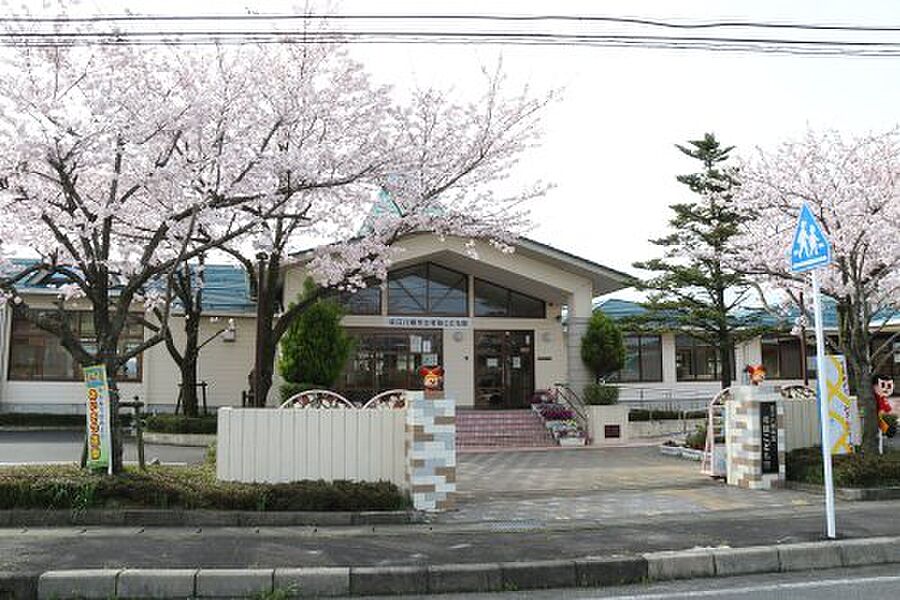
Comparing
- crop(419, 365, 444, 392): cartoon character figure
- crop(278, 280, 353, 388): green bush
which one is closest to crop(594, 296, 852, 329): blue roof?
crop(278, 280, 353, 388): green bush

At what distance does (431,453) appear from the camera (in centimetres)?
948

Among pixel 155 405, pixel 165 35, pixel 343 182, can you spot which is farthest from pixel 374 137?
pixel 155 405

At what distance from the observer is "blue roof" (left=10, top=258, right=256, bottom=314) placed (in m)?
20.9

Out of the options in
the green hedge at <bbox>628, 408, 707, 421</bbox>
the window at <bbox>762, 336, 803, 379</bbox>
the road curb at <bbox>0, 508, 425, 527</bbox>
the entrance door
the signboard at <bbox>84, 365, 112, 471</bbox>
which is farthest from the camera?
the window at <bbox>762, 336, 803, 379</bbox>

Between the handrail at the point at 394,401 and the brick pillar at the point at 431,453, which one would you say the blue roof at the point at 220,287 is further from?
the brick pillar at the point at 431,453

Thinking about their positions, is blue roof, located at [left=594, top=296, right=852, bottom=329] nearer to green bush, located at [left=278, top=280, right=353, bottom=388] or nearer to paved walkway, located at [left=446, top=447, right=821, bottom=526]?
paved walkway, located at [left=446, top=447, right=821, bottom=526]

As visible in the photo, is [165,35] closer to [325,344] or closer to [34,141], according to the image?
[34,141]

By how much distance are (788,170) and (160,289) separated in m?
14.8

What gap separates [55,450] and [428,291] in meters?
11.2

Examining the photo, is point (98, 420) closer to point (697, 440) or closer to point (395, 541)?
point (395, 541)

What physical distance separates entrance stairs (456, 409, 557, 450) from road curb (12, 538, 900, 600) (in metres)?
12.5

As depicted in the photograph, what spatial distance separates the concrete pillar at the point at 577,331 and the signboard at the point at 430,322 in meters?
3.24

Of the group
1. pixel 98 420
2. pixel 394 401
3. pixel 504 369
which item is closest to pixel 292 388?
pixel 504 369

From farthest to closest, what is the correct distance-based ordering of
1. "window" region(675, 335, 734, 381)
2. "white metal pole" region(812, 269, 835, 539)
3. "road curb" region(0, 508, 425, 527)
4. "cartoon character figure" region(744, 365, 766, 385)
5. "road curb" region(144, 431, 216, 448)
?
"window" region(675, 335, 734, 381) → "road curb" region(144, 431, 216, 448) → "cartoon character figure" region(744, 365, 766, 385) → "road curb" region(0, 508, 425, 527) → "white metal pole" region(812, 269, 835, 539)
